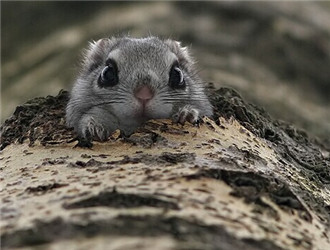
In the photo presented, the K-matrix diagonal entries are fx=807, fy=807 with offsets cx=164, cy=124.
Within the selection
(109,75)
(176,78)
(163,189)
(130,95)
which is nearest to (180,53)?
(176,78)

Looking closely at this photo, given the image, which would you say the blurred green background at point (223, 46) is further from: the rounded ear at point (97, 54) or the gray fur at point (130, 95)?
the gray fur at point (130, 95)

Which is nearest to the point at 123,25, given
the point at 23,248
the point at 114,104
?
the point at 114,104

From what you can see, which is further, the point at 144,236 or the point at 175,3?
the point at 175,3

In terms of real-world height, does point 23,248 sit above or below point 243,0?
below

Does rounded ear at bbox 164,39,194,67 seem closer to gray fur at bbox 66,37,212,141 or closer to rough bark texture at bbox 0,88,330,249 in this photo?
gray fur at bbox 66,37,212,141

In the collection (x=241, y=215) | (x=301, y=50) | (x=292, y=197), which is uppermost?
(x=301, y=50)

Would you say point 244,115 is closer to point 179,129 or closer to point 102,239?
point 179,129

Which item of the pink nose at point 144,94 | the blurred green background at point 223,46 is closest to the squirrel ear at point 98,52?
the pink nose at point 144,94

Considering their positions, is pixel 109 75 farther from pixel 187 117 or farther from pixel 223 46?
pixel 223 46
